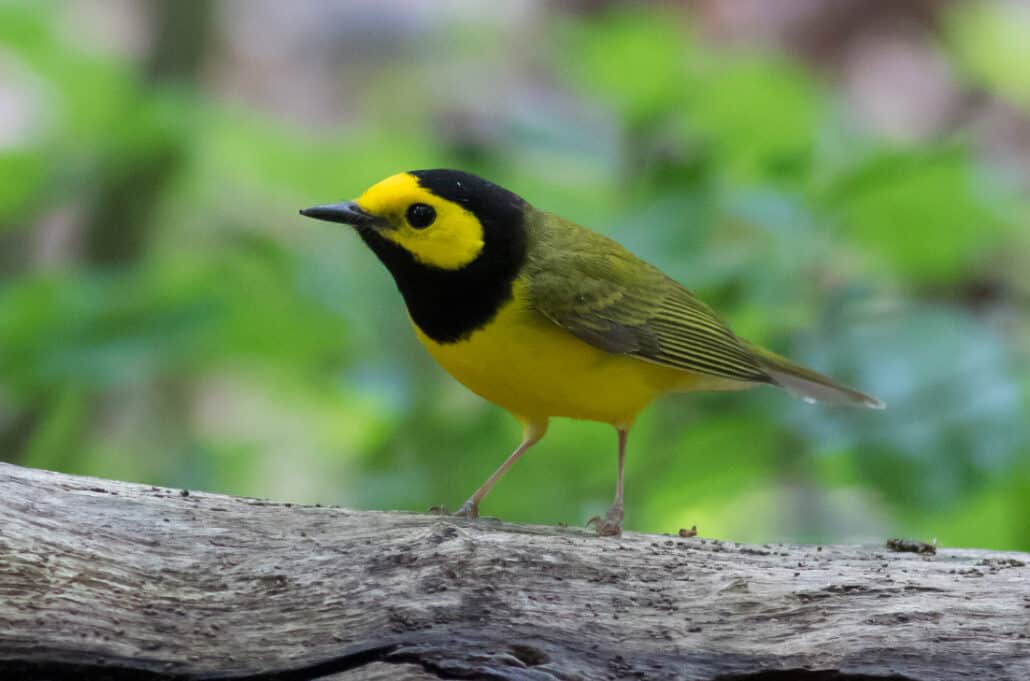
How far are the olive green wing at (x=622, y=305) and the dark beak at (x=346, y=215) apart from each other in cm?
50

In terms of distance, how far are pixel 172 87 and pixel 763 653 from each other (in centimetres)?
439

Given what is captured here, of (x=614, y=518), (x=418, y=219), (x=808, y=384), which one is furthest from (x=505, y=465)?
(x=808, y=384)

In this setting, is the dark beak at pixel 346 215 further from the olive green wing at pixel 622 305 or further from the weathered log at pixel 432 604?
the weathered log at pixel 432 604

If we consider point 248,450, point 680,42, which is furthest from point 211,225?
point 680,42

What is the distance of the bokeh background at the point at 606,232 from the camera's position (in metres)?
4.55

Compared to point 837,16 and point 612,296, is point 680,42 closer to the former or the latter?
point 612,296

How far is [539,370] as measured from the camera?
368 centimetres

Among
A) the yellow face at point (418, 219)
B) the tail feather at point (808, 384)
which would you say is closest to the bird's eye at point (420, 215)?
the yellow face at point (418, 219)

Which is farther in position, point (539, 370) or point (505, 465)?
point (505, 465)

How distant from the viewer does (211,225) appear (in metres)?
6.86

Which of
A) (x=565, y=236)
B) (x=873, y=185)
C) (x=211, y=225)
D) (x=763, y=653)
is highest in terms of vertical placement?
(x=211, y=225)

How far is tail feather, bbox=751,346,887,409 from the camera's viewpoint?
440cm

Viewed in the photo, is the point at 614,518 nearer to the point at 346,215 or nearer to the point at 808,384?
the point at 808,384

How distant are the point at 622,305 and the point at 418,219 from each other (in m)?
0.75
